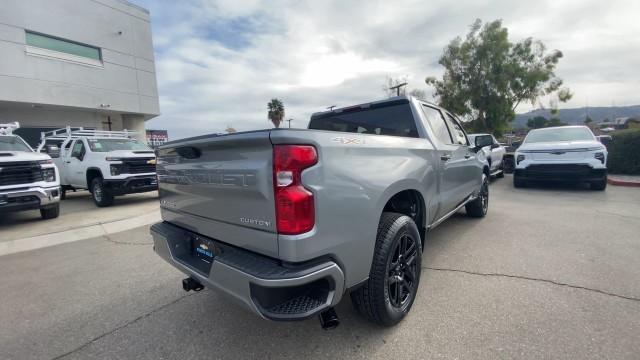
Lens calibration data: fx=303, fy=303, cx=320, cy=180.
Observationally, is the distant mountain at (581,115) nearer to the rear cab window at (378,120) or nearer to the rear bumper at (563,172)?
the rear bumper at (563,172)

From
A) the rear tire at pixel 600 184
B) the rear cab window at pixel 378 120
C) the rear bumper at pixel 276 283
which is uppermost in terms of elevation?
the rear cab window at pixel 378 120

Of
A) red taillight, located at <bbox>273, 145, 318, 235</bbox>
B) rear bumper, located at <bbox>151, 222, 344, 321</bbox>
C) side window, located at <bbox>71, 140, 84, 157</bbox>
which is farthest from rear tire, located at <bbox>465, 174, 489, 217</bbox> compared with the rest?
side window, located at <bbox>71, 140, 84, 157</bbox>

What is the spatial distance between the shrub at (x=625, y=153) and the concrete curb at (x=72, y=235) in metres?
14.1

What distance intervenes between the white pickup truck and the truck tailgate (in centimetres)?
565

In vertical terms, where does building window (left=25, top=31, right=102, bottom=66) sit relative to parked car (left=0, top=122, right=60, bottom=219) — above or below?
above

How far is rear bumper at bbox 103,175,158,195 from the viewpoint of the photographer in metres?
7.63

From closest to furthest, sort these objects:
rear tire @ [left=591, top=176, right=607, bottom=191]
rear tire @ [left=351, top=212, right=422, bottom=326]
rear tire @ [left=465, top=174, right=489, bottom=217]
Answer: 1. rear tire @ [left=351, top=212, right=422, bottom=326]
2. rear tire @ [left=465, top=174, right=489, bottom=217]
3. rear tire @ [left=591, top=176, right=607, bottom=191]

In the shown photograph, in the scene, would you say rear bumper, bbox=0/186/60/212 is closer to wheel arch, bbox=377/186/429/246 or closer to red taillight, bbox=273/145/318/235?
red taillight, bbox=273/145/318/235

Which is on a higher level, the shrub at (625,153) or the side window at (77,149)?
the side window at (77,149)

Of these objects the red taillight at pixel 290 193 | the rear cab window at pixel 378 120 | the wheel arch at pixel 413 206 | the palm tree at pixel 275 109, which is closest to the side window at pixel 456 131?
the rear cab window at pixel 378 120

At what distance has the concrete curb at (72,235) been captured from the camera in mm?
4906

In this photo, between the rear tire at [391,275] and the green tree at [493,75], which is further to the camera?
the green tree at [493,75]

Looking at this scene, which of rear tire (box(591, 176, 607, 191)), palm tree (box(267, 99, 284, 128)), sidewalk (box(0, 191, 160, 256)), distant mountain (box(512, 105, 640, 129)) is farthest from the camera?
distant mountain (box(512, 105, 640, 129))

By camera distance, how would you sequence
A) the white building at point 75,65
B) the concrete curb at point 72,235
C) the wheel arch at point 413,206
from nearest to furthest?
→ the wheel arch at point 413,206
the concrete curb at point 72,235
the white building at point 75,65
